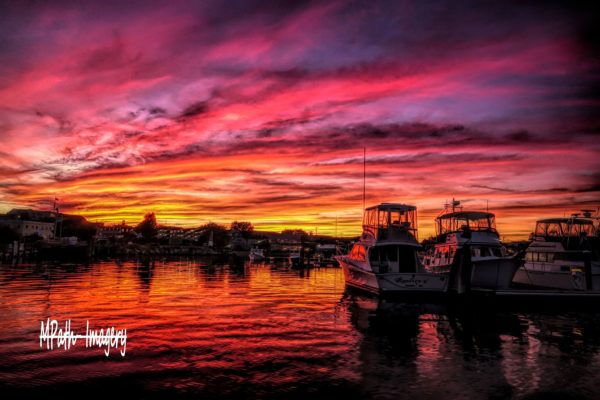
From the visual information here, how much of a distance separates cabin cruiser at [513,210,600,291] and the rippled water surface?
1181 cm

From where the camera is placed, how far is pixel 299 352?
1755cm

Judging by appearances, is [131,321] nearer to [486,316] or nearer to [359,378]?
[359,378]

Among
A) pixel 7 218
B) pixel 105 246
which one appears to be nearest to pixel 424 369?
pixel 105 246

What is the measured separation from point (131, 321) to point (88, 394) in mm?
11787

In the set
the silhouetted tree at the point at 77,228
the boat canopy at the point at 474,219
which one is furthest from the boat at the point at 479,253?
the silhouetted tree at the point at 77,228

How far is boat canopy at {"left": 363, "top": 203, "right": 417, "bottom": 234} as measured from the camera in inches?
1644

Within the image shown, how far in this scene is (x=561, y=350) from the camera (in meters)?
19.4
